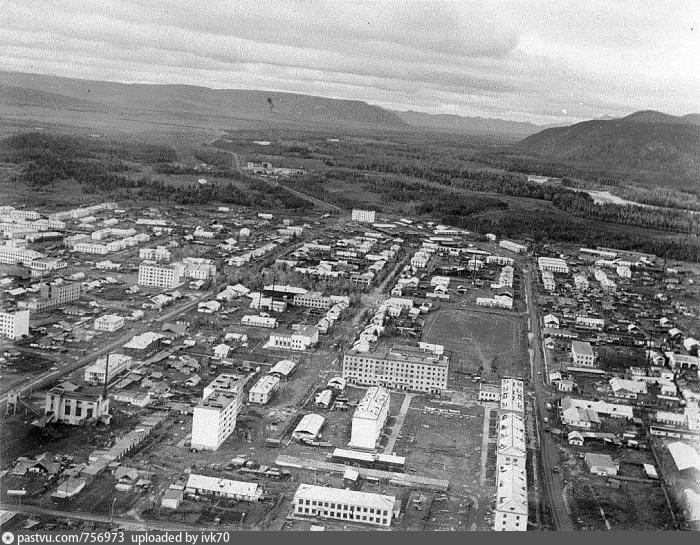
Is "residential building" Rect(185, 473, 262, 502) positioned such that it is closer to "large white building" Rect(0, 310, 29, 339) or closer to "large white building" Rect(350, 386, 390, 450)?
"large white building" Rect(350, 386, 390, 450)

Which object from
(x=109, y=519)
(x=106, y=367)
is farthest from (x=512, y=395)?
(x=109, y=519)

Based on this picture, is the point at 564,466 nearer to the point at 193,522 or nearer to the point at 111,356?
the point at 193,522

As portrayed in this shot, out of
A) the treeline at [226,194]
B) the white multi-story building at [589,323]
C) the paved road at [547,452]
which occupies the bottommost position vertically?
the paved road at [547,452]

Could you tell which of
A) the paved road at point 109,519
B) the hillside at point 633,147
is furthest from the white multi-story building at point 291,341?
the hillside at point 633,147

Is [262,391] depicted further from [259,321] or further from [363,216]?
[363,216]

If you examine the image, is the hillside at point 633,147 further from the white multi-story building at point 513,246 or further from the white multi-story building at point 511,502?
the white multi-story building at point 511,502

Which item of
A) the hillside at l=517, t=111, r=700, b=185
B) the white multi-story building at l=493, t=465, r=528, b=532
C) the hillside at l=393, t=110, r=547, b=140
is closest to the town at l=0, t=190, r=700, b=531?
the white multi-story building at l=493, t=465, r=528, b=532
